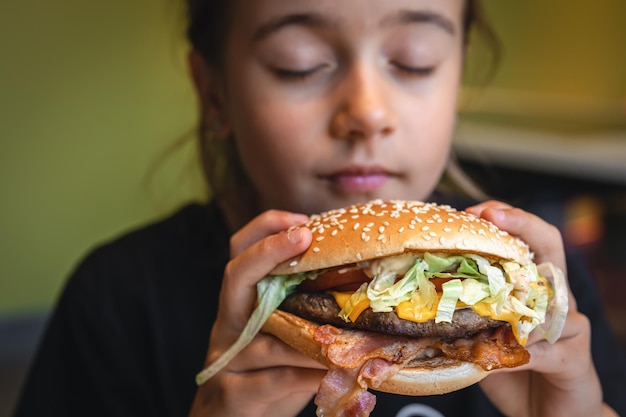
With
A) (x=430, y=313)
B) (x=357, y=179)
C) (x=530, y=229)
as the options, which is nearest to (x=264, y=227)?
(x=357, y=179)

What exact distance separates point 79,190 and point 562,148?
3260 mm

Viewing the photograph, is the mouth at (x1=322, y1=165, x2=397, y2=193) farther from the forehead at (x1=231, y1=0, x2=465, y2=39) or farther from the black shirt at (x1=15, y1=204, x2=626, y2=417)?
the black shirt at (x1=15, y1=204, x2=626, y2=417)

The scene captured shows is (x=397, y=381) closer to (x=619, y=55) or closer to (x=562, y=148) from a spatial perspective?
(x=562, y=148)

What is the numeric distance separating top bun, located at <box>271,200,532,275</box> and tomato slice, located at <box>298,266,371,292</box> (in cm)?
4

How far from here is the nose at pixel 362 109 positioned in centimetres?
130

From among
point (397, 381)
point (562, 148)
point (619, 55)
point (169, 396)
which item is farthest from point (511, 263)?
point (619, 55)

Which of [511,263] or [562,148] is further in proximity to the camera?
[562,148]

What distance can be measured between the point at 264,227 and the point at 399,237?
0.27 metres

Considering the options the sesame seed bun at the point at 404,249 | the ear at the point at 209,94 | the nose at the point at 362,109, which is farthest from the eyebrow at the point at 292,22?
the sesame seed bun at the point at 404,249

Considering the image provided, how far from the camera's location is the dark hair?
160cm

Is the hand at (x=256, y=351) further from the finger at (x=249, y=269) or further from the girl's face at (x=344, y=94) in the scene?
the girl's face at (x=344, y=94)

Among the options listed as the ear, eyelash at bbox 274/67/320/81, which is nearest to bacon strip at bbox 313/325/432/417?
eyelash at bbox 274/67/320/81

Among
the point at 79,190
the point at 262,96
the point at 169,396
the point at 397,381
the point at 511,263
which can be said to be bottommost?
the point at 79,190

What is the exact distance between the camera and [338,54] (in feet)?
4.43
